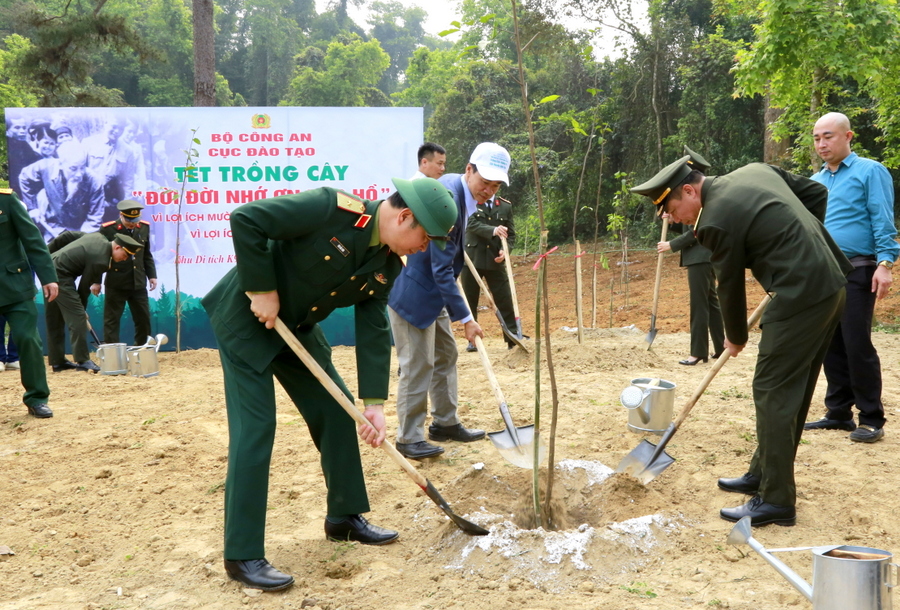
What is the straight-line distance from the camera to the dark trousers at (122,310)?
8766 millimetres

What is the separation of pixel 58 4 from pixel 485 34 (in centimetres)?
2323

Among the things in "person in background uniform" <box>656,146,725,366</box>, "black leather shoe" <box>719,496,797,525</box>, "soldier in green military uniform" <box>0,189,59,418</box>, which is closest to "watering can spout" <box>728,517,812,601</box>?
"black leather shoe" <box>719,496,797,525</box>

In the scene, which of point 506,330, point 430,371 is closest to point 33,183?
point 506,330

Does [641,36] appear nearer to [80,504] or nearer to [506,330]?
[506,330]

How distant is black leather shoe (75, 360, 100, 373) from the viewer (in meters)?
8.21

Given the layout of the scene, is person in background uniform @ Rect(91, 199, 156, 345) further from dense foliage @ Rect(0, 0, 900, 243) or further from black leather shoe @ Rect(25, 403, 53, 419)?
dense foliage @ Rect(0, 0, 900, 243)

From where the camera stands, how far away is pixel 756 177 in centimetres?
336


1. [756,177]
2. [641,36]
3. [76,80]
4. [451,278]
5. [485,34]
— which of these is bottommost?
[451,278]

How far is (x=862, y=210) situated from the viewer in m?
4.50

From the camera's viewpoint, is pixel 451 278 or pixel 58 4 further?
pixel 58 4

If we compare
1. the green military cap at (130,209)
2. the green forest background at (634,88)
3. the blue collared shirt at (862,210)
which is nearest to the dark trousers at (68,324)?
the green military cap at (130,209)

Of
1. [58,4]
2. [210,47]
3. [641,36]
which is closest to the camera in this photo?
[210,47]

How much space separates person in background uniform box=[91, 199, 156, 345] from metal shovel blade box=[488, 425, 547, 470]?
6079 mm

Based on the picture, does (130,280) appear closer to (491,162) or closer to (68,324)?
(68,324)
